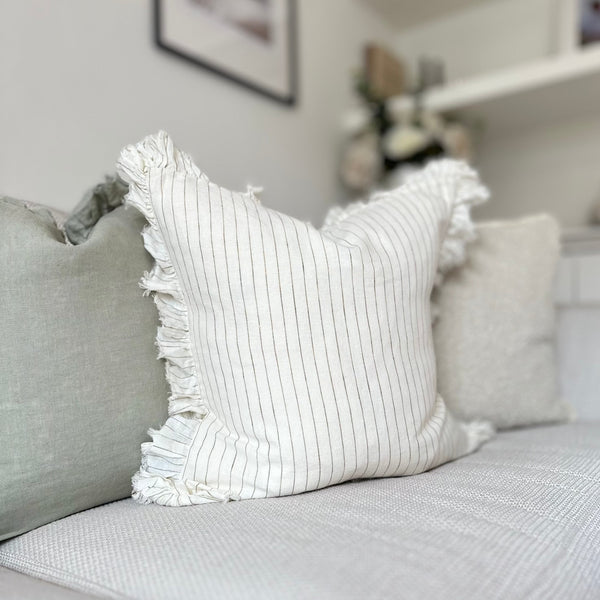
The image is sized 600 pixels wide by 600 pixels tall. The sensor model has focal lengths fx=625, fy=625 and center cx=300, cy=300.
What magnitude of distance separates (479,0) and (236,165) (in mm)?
1185

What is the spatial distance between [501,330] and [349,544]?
646 mm

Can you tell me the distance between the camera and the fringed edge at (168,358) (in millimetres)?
695

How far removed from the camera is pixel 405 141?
186 cm

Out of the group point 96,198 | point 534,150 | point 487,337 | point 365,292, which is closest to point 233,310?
point 365,292

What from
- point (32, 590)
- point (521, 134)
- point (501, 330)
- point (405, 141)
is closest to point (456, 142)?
point (405, 141)

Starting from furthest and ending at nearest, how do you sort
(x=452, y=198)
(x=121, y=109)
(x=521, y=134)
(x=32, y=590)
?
(x=521, y=134), (x=121, y=109), (x=452, y=198), (x=32, y=590)

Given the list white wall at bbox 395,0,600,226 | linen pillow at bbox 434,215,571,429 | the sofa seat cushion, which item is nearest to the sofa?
the sofa seat cushion

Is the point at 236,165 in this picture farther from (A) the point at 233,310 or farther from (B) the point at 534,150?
(B) the point at 534,150

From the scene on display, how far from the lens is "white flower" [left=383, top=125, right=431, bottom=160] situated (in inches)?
73.4

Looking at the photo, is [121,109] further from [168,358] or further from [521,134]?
[521,134]

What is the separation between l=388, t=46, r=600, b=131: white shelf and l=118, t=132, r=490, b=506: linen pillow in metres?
1.27

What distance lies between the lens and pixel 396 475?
757mm

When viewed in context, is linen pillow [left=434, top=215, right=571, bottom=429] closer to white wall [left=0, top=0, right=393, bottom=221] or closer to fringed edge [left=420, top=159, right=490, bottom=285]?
fringed edge [left=420, top=159, right=490, bottom=285]

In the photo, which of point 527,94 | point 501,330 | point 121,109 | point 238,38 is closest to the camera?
point 501,330
